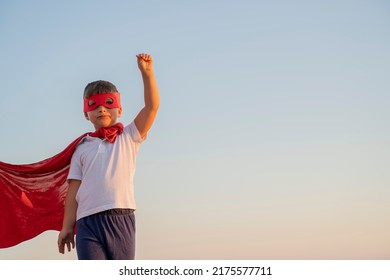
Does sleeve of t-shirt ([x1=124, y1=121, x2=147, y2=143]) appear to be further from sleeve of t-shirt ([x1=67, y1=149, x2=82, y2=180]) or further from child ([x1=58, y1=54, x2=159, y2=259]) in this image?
sleeve of t-shirt ([x1=67, y1=149, x2=82, y2=180])

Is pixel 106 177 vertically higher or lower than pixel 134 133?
lower

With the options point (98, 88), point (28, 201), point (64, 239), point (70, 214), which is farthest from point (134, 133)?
point (28, 201)

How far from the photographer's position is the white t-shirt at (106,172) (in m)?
4.28

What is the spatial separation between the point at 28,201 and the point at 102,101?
136cm

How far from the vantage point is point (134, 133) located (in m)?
4.56

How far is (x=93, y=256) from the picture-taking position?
415 cm

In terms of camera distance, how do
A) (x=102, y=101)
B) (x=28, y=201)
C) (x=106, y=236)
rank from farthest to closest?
(x=28, y=201) < (x=102, y=101) < (x=106, y=236)

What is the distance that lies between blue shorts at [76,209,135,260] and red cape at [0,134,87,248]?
1027mm

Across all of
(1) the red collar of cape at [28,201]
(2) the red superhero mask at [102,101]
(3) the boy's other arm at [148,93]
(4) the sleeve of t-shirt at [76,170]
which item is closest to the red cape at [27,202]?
(1) the red collar of cape at [28,201]

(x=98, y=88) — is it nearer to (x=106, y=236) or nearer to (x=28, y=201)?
(x=106, y=236)

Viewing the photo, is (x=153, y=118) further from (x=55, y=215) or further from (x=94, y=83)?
(x=55, y=215)

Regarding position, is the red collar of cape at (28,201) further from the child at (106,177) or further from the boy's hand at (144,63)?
the boy's hand at (144,63)

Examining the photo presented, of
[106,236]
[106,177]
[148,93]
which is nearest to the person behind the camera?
[106,236]
